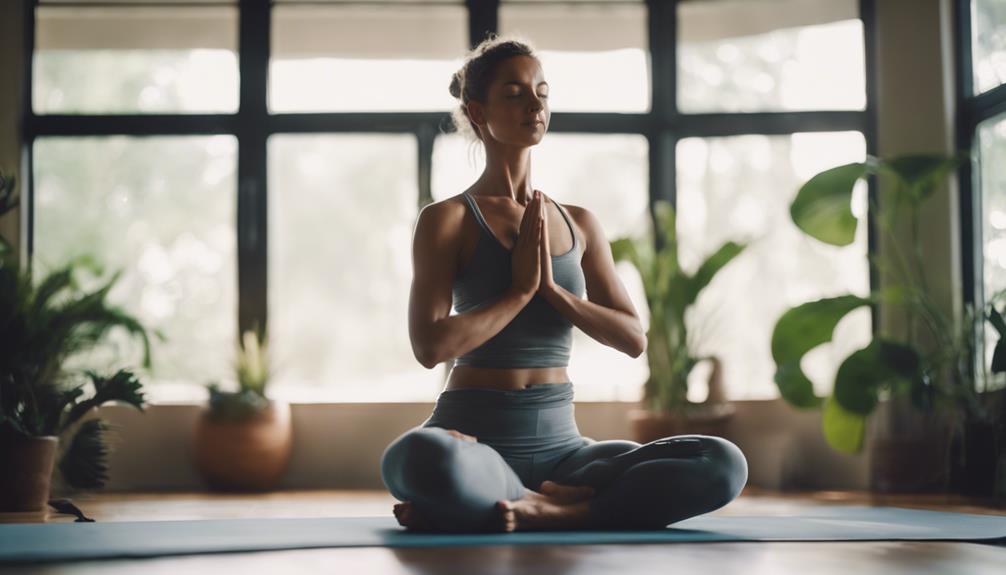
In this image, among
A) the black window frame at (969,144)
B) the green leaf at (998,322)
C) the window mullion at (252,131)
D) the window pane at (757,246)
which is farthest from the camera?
the window mullion at (252,131)

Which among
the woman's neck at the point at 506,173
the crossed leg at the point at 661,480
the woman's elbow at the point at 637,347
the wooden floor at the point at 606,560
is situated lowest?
the wooden floor at the point at 606,560

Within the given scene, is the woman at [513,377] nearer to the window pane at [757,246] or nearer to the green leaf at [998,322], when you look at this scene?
the green leaf at [998,322]

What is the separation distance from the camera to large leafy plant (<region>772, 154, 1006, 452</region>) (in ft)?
13.5

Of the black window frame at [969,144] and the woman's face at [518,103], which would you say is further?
the black window frame at [969,144]

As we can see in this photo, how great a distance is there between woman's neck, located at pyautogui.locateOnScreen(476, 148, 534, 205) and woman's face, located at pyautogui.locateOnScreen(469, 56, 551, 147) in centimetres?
6

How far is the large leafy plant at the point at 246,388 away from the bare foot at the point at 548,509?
2664 mm

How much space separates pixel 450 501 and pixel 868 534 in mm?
878

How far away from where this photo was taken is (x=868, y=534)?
2.26 meters

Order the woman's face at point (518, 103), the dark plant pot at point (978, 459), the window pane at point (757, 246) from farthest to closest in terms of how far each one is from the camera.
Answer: the window pane at point (757, 246), the dark plant pot at point (978, 459), the woman's face at point (518, 103)

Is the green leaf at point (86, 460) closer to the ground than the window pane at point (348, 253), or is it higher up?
closer to the ground

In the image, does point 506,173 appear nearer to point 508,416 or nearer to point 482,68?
point 482,68

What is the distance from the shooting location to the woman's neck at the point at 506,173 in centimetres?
248

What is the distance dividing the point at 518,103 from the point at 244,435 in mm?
2719

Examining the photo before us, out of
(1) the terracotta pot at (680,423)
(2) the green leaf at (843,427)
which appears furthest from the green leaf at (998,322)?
(1) the terracotta pot at (680,423)
